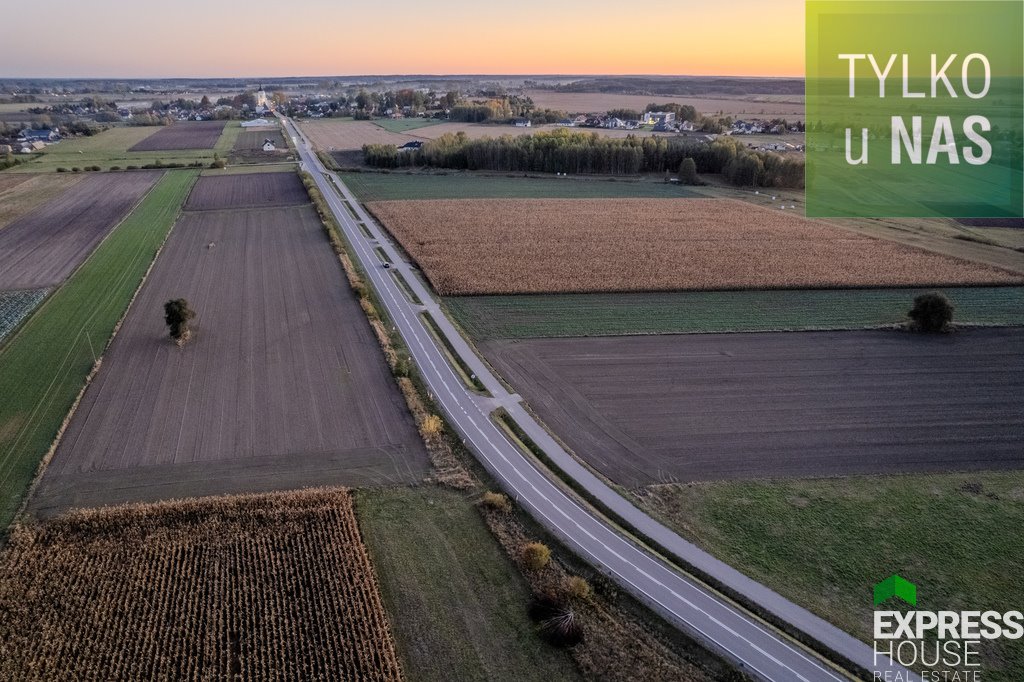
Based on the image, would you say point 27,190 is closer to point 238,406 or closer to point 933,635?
point 238,406

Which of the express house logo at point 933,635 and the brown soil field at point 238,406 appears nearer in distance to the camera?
the express house logo at point 933,635

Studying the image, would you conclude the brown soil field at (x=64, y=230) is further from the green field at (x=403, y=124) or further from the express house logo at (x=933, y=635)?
the green field at (x=403, y=124)

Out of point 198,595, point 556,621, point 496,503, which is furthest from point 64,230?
point 556,621

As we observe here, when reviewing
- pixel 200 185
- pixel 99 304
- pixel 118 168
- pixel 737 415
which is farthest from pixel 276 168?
pixel 737 415

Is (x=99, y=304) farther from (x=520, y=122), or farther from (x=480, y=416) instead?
(x=520, y=122)

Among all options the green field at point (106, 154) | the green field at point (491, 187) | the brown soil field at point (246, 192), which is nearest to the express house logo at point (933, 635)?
the green field at point (491, 187)

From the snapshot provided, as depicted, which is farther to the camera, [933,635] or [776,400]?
[776,400]
